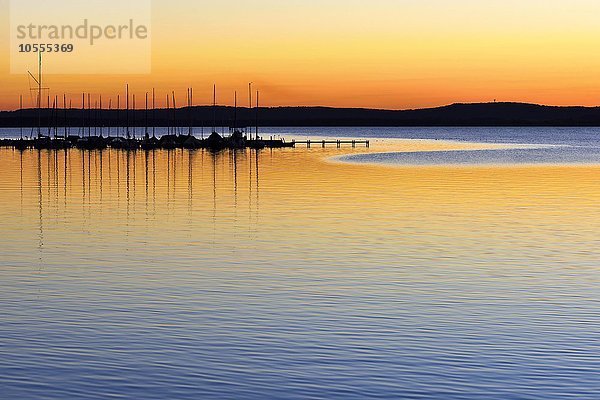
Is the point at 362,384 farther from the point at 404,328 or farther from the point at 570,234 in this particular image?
the point at 570,234

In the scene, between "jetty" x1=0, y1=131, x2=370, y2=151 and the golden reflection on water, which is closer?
the golden reflection on water

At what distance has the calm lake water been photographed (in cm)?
1758

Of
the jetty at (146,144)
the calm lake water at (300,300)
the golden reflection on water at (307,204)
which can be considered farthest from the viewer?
the jetty at (146,144)

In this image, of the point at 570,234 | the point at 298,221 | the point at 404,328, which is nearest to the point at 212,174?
the point at 298,221

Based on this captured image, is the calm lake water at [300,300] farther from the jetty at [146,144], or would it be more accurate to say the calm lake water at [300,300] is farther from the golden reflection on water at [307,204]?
the jetty at [146,144]

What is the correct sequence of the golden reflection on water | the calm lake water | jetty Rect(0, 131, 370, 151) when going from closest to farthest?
1. the calm lake water
2. the golden reflection on water
3. jetty Rect(0, 131, 370, 151)

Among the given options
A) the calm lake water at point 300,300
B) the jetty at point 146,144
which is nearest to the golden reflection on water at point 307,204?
the calm lake water at point 300,300

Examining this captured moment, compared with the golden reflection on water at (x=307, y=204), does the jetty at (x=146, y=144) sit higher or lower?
higher

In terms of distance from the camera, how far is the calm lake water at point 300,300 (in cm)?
1758

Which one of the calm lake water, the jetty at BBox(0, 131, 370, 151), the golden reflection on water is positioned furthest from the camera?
the jetty at BBox(0, 131, 370, 151)

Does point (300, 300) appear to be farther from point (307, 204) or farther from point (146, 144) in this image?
point (146, 144)

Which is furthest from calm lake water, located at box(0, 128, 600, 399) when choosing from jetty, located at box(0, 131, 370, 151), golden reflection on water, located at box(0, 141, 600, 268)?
jetty, located at box(0, 131, 370, 151)

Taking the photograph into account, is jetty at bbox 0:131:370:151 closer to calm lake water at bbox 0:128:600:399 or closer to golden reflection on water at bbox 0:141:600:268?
golden reflection on water at bbox 0:141:600:268

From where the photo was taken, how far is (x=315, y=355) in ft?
63.0
